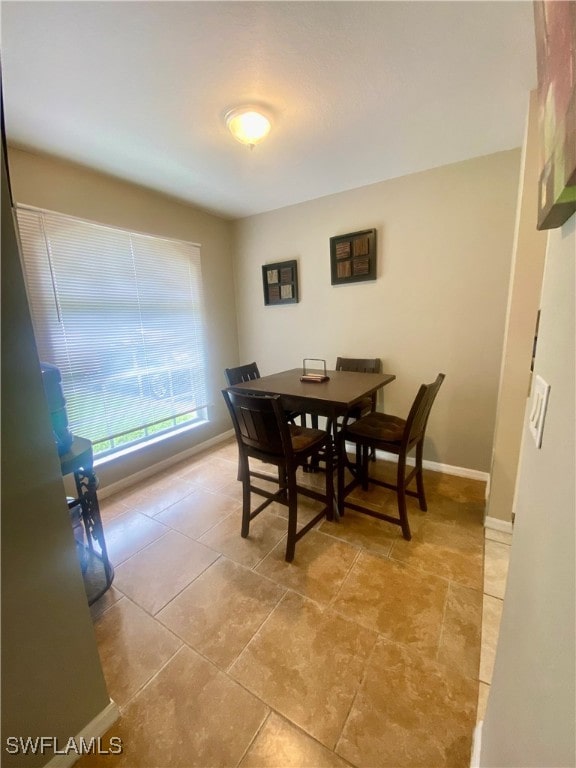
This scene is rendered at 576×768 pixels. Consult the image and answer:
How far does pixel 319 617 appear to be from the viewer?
1441 millimetres

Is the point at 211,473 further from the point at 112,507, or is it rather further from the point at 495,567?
the point at 495,567

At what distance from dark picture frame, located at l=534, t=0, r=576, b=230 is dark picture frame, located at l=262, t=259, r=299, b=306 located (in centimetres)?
256

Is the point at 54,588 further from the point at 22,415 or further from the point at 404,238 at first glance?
the point at 404,238

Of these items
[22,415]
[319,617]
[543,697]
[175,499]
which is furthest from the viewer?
[175,499]

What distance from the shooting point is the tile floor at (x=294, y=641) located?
3.38 ft

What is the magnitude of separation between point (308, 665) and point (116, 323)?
2.61 metres

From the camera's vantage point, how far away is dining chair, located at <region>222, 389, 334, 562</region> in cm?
161

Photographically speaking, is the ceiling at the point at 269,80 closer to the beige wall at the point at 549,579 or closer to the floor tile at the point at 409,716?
the beige wall at the point at 549,579

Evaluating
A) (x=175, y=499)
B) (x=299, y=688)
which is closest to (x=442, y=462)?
(x=299, y=688)

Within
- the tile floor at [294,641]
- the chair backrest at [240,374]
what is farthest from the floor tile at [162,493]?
the chair backrest at [240,374]

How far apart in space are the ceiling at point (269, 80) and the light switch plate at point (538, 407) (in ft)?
4.86

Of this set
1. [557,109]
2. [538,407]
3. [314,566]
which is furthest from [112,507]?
[557,109]

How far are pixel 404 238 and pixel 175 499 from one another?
290 centimetres

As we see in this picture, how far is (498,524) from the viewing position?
77.7 inches
